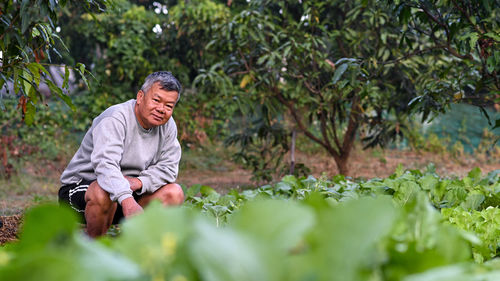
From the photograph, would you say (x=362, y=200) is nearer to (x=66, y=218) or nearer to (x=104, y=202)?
(x=66, y=218)

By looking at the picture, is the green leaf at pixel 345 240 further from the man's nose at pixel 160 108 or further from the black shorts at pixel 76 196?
the black shorts at pixel 76 196

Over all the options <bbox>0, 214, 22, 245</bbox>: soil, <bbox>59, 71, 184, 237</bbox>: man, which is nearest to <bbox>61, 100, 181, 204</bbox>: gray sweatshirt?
<bbox>59, 71, 184, 237</bbox>: man

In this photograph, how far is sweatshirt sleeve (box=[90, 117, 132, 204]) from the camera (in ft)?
7.71

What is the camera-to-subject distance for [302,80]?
16.8ft

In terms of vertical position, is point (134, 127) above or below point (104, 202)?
above

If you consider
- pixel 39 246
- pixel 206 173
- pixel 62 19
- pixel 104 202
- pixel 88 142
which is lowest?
pixel 206 173

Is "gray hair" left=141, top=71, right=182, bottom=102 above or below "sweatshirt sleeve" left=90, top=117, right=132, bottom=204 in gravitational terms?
above

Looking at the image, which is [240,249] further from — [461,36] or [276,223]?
[461,36]

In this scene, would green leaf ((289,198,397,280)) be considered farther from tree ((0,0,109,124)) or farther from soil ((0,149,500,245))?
soil ((0,149,500,245))

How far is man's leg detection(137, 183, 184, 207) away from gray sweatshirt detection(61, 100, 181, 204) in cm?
3

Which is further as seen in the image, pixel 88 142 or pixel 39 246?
pixel 88 142

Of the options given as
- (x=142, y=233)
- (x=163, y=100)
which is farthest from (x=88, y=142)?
(x=142, y=233)

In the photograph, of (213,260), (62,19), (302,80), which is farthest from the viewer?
(62,19)

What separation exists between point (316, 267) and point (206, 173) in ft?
21.9
